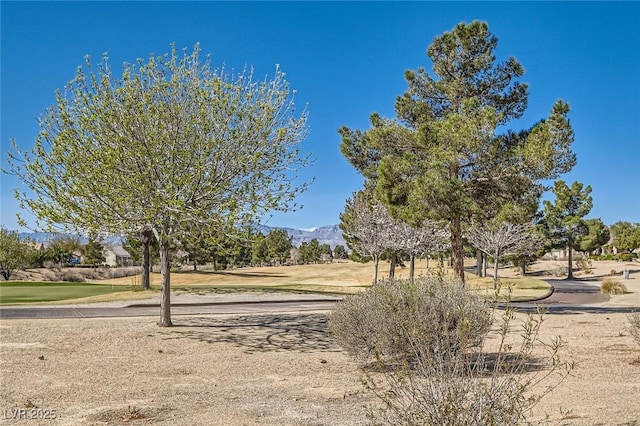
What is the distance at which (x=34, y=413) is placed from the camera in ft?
26.9

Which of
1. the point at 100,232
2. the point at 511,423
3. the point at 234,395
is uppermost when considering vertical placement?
the point at 100,232

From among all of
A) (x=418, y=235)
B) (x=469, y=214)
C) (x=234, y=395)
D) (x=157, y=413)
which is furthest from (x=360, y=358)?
(x=418, y=235)

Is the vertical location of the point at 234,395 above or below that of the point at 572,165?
below

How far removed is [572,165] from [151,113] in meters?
16.1

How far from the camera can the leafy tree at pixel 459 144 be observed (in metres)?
22.1

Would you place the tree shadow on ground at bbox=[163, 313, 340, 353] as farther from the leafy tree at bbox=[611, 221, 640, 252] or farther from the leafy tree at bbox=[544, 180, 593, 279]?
the leafy tree at bbox=[611, 221, 640, 252]

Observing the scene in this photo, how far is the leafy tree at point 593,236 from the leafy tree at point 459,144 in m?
55.3

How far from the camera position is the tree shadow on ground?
15.1m

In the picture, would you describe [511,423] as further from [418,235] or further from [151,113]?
[418,235]

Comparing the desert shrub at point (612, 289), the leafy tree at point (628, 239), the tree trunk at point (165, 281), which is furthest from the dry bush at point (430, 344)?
the leafy tree at point (628, 239)

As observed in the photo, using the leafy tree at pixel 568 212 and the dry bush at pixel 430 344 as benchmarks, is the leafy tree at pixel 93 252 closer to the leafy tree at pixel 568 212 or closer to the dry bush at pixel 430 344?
the leafy tree at pixel 568 212

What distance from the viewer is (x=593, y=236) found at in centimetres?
7712

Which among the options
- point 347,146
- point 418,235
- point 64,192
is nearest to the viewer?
point 64,192

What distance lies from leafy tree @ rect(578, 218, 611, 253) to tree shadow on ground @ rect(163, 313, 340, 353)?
63.3m
